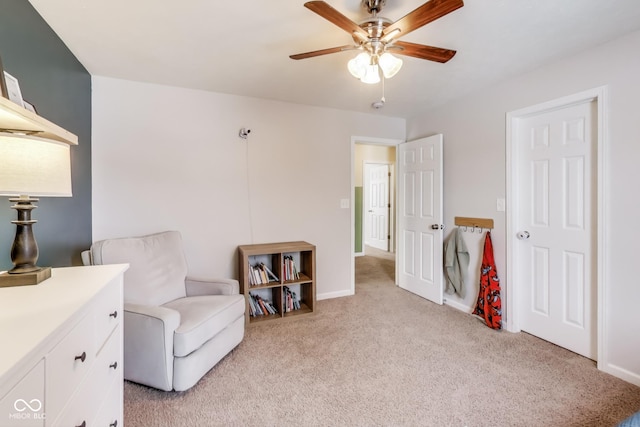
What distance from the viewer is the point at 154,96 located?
8.47ft

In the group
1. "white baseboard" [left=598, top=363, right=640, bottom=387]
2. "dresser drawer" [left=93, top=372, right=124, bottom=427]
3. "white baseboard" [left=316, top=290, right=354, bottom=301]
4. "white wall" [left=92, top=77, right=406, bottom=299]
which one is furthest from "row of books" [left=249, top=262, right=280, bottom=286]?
"white baseboard" [left=598, top=363, right=640, bottom=387]

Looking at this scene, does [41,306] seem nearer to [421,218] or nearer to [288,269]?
[288,269]

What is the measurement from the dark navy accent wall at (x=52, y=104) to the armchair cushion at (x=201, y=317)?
2.75 feet

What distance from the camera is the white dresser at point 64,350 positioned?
602 mm

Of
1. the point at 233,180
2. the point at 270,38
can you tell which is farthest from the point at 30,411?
the point at 233,180

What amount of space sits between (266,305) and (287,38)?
231cm

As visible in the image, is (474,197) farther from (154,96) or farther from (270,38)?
(154,96)

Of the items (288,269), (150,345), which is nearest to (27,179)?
(150,345)

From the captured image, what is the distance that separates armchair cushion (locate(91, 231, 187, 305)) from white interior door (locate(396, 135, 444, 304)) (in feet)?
8.30

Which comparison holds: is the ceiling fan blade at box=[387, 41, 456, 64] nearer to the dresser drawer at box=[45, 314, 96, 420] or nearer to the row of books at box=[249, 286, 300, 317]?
the dresser drawer at box=[45, 314, 96, 420]

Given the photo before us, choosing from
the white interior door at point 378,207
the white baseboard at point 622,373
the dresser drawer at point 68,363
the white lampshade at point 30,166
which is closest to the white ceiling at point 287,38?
the white lampshade at point 30,166

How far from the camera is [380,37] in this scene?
4.79 ft

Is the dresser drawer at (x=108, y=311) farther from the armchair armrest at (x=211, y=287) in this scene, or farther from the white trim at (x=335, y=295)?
the white trim at (x=335, y=295)

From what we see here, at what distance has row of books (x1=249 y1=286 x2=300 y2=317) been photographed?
277 centimetres
